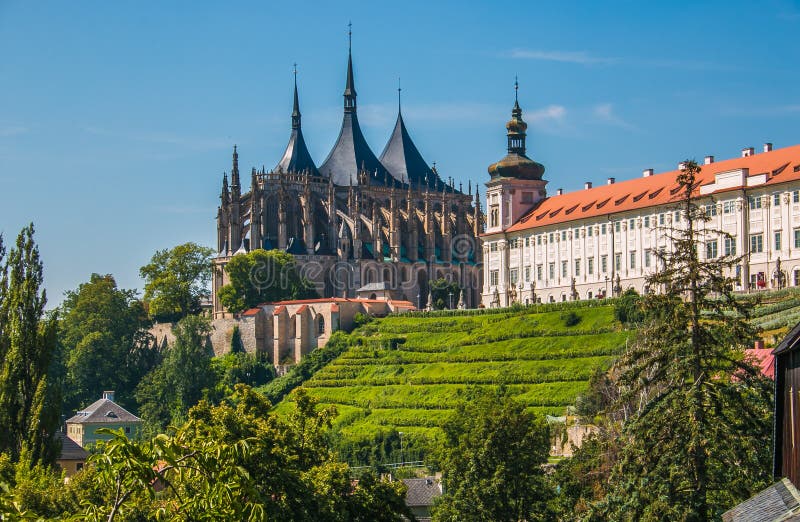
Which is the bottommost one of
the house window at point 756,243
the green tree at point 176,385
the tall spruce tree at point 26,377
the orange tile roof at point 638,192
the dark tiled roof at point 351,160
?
the green tree at point 176,385

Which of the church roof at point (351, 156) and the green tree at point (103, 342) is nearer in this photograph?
the green tree at point (103, 342)

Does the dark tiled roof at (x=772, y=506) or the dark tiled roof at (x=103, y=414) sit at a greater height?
the dark tiled roof at (x=772, y=506)

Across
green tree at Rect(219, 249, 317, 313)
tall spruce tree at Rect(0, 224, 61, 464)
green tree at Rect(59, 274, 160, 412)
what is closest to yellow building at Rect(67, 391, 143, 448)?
green tree at Rect(59, 274, 160, 412)

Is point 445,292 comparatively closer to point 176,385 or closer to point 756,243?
point 176,385

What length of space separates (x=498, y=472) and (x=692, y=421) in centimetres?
1409

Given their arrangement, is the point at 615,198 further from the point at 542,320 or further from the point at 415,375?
the point at 415,375

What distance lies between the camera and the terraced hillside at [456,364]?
72.2 metres

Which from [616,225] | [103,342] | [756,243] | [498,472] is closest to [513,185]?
[616,225]

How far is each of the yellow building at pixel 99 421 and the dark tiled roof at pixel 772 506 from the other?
70481mm

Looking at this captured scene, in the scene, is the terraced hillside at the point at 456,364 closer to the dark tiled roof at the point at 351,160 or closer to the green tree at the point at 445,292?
the green tree at the point at 445,292

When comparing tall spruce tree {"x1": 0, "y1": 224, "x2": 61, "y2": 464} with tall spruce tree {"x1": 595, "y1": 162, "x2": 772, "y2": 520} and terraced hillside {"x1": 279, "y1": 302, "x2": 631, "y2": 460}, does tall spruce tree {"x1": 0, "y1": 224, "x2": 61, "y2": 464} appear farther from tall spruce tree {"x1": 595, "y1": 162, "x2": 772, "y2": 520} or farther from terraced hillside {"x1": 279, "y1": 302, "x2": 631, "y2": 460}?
terraced hillside {"x1": 279, "y1": 302, "x2": 631, "y2": 460}

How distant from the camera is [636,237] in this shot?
271ft

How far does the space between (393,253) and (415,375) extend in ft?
119

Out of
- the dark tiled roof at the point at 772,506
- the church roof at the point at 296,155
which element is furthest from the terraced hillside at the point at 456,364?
the dark tiled roof at the point at 772,506
